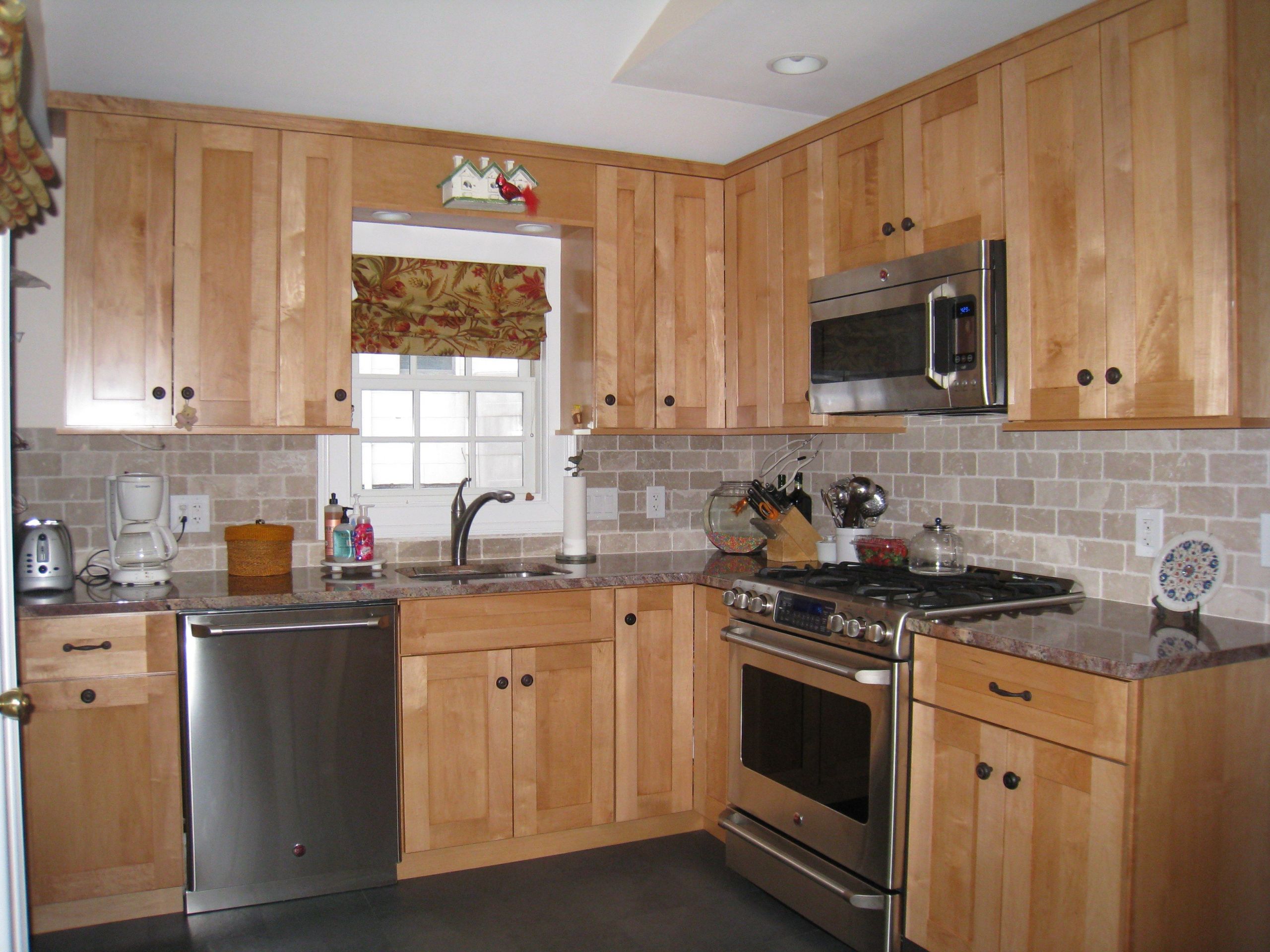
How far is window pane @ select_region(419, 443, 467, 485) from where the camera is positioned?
3574 mm

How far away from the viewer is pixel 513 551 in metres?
3.62

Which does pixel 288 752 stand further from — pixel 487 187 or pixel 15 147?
pixel 15 147

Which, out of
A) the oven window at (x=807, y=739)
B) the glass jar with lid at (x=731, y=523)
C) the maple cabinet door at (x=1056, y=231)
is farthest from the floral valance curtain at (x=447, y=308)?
the maple cabinet door at (x=1056, y=231)

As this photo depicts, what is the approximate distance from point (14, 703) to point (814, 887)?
209 cm

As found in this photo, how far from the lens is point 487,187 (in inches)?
125

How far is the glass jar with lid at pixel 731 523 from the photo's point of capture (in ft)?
11.9

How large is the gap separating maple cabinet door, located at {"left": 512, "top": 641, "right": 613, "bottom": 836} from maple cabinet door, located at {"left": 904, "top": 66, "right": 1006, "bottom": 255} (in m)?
1.67

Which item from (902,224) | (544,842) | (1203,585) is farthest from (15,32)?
(544,842)

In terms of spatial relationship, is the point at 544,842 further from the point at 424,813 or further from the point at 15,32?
the point at 15,32

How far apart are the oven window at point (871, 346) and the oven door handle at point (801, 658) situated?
2.78ft

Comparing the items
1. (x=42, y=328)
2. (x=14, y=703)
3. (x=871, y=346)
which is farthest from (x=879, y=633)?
Answer: (x=42, y=328)

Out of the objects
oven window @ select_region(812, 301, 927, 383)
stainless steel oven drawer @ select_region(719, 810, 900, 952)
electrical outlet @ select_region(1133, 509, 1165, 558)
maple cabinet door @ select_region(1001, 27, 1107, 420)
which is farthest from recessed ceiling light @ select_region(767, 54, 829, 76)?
stainless steel oven drawer @ select_region(719, 810, 900, 952)

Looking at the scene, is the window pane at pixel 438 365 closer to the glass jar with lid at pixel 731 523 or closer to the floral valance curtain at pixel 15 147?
the glass jar with lid at pixel 731 523

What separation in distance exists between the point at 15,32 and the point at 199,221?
2.25 meters
